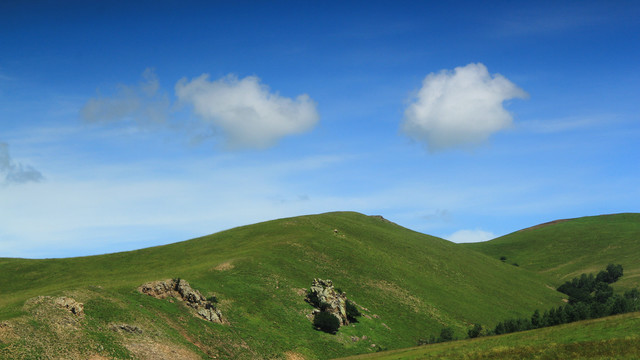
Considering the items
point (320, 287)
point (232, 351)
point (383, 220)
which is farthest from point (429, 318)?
point (383, 220)

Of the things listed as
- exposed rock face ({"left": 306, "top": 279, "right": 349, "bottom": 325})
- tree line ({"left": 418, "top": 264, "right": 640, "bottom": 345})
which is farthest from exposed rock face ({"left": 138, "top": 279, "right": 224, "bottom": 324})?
tree line ({"left": 418, "top": 264, "right": 640, "bottom": 345})

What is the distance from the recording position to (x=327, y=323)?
82.4 m

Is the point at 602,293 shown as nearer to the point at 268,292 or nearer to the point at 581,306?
the point at 581,306

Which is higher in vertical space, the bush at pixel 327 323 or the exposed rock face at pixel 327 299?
the exposed rock face at pixel 327 299

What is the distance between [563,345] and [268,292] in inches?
1988

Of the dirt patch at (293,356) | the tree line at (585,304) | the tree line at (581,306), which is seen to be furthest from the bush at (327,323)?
the tree line at (585,304)

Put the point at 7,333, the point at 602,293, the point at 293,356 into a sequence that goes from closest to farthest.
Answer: the point at 7,333
the point at 293,356
the point at 602,293

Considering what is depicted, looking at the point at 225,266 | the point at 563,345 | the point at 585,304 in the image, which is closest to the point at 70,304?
the point at 225,266

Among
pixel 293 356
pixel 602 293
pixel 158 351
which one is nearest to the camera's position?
pixel 158 351

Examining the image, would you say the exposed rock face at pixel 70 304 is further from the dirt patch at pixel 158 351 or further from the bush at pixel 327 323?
the bush at pixel 327 323

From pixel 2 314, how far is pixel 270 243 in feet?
222

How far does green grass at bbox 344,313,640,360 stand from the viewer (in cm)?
4897

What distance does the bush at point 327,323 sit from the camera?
3250 inches

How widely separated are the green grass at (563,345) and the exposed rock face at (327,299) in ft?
69.9
